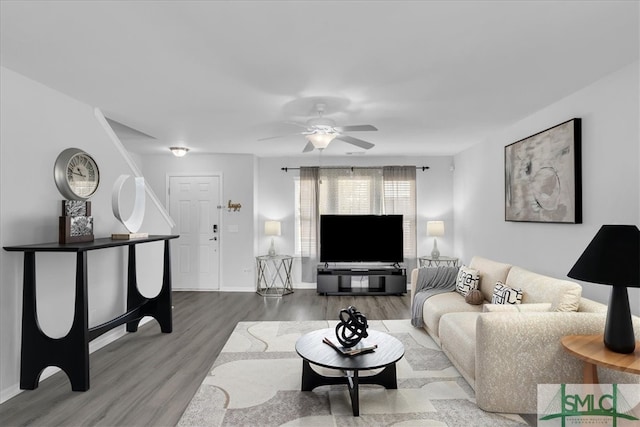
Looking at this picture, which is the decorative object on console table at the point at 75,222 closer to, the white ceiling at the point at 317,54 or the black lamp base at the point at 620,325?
the white ceiling at the point at 317,54

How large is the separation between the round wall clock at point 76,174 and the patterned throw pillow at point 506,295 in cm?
401

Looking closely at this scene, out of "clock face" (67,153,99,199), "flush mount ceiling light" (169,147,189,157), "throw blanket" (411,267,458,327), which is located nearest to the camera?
"clock face" (67,153,99,199)


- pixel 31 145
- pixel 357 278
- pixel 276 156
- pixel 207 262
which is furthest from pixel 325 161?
pixel 31 145

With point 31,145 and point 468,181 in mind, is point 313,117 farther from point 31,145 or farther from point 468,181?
point 468,181

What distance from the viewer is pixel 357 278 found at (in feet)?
21.0

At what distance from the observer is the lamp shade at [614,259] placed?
2.04 metres

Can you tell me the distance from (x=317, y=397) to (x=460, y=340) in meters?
1.21

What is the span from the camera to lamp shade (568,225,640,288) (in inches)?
80.4

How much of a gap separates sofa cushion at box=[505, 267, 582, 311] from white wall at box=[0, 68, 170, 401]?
4070 millimetres

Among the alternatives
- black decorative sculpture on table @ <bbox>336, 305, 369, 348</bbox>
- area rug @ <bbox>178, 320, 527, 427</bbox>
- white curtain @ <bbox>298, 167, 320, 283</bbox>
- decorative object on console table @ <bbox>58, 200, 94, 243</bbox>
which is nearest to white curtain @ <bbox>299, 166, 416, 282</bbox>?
white curtain @ <bbox>298, 167, 320, 283</bbox>

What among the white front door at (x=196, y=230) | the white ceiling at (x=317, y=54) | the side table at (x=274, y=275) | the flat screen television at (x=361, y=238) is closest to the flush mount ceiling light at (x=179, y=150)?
the white front door at (x=196, y=230)

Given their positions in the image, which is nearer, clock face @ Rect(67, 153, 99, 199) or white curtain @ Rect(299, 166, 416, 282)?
clock face @ Rect(67, 153, 99, 199)

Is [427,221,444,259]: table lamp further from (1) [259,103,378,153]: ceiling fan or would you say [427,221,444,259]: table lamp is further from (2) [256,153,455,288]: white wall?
(1) [259,103,378,153]: ceiling fan

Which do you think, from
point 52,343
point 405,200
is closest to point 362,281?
point 405,200
